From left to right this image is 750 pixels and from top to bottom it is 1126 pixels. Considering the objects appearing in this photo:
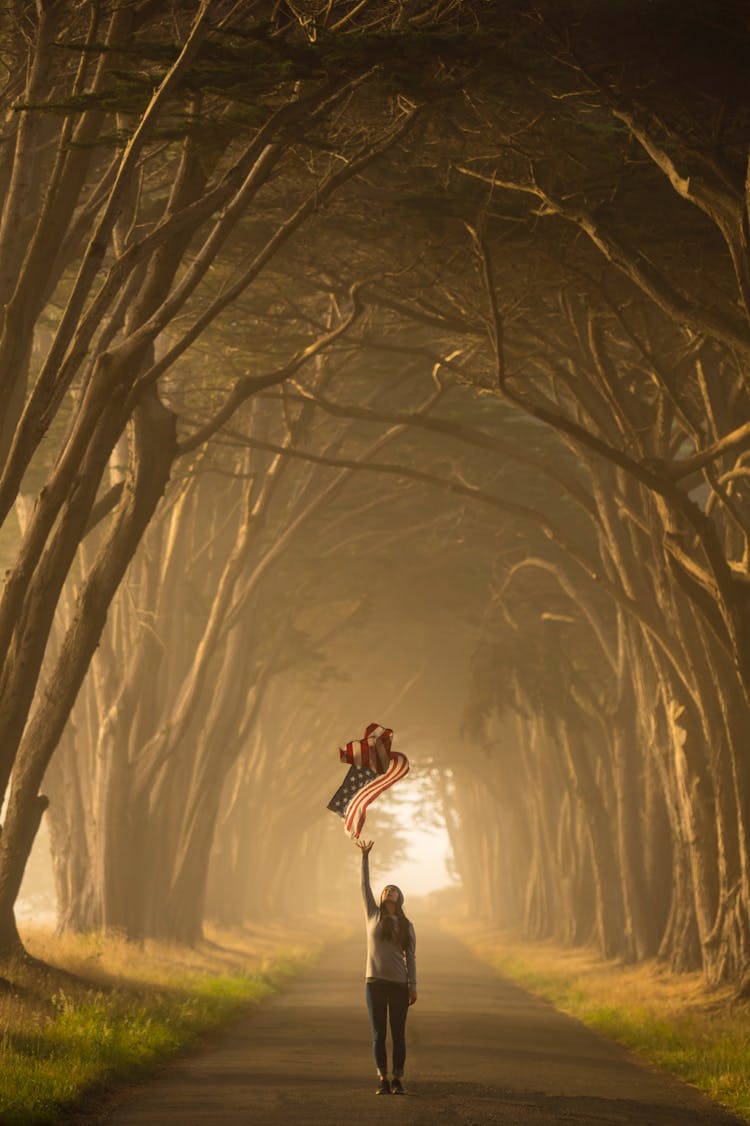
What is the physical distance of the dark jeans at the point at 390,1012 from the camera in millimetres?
9797

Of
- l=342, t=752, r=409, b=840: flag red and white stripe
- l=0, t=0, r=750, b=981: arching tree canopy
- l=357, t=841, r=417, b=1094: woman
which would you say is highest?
l=0, t=0, r=750, b=981: arching tree canopy

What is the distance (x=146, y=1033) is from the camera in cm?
1195

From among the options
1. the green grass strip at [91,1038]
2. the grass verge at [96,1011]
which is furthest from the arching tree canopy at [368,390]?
the green grass strip at [91,1038]

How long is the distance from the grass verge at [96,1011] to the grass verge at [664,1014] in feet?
13.5

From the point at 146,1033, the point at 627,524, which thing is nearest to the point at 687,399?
the point at 627,524

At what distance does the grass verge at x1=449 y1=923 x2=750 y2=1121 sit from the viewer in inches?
446

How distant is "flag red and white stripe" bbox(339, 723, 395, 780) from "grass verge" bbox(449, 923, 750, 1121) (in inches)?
133

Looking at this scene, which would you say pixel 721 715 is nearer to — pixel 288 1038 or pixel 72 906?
pixel 288 1038

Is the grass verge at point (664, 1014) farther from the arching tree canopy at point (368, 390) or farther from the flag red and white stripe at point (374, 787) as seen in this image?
the flag red and white stripe at point (374, 787)

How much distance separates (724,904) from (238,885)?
24.3 m

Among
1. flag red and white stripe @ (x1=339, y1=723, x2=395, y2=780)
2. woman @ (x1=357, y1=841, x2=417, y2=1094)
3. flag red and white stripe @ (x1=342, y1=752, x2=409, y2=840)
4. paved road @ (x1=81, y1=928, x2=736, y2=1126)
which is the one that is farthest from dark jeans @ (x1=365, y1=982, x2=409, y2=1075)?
flag red and white stripe @ (x1=339, y1=723, x2=395, y2=780)

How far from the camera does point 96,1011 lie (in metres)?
12.2

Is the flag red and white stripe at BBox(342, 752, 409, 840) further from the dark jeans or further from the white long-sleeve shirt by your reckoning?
the dark jeans

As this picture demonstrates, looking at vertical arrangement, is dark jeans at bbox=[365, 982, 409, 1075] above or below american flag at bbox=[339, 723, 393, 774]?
below
